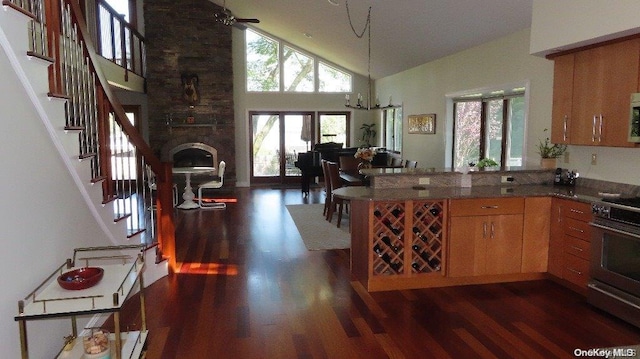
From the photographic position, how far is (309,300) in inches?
155

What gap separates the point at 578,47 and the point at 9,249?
181 inches

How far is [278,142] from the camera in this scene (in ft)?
38.0

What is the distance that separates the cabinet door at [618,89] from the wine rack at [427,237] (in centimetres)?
154

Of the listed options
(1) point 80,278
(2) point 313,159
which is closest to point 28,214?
(1) point 80,278

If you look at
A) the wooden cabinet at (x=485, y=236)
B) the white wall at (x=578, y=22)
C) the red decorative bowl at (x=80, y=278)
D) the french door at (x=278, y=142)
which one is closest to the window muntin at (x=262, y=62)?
the french door at (x=278, y=142)

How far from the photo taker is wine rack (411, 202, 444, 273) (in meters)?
4.16

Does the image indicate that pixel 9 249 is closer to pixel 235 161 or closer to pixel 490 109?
pixel 490 109

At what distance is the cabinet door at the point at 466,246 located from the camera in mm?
4164

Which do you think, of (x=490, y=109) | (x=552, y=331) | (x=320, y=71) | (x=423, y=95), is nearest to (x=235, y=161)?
(x=320, y=71)

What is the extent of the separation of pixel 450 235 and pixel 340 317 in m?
1.32

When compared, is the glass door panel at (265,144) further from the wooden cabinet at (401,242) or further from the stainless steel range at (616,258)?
the stainless steel range at (616,258)

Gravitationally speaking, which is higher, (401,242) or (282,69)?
(282,69)

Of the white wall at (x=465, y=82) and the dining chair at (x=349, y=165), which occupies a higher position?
the white wall at (x=465, y=82)

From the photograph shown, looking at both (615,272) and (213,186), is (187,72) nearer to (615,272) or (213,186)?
(213,186)
